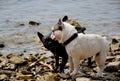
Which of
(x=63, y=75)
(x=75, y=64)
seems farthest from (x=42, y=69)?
(x=75, y=64)

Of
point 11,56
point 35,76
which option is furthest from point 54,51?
point 11,56

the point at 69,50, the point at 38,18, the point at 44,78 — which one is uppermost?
the point at 69,50

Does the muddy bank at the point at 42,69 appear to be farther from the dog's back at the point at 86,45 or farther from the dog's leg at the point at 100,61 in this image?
the dog's back at the point at 86,45

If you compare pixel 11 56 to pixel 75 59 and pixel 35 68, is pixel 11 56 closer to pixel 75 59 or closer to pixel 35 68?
pixel 35 68

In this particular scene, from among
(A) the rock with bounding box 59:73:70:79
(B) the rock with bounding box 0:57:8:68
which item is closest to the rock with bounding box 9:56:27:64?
(B) the rock with bounding box 0:57:8:68

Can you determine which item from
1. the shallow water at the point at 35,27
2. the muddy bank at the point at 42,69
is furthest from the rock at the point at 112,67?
the shallow water at the point at 35,27

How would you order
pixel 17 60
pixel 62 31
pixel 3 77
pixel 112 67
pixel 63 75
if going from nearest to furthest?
pixel 62 31 → pixel 63 75 → pixel 3 77 → pixel 112 67 → pixel 17 60

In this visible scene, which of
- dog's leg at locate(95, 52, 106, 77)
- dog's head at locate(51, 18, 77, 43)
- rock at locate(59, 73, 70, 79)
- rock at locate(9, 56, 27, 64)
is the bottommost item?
rock at locate(9, 56, 27, 64)

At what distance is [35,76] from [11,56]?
3.19 meters

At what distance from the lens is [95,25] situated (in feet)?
70.5

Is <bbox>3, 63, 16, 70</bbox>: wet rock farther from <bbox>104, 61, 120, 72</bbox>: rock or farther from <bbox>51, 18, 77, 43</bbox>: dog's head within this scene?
<bbox>104, 61, 120, 72</bbox>: rock

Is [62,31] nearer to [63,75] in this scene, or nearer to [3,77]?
[63,75]

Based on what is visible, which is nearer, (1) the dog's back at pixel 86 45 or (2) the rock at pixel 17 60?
(1) the dog's back at pixel 86 45

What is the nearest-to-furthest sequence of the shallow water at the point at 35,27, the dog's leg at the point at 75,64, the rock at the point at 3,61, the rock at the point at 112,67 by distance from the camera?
the dog's leg at the point at 75,64 < the rock at the point at 112,67 < the rock at the point at 3,61 < the shallow water at the point at 35,27
